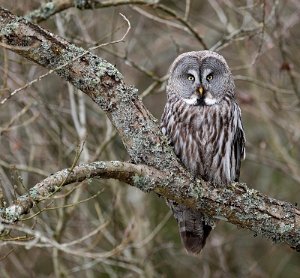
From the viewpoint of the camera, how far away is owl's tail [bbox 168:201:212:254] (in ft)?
16.7

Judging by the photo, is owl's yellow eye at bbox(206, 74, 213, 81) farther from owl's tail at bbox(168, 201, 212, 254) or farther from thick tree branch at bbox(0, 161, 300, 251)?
thick tree branch at bbox(0, 161, 300, 251)

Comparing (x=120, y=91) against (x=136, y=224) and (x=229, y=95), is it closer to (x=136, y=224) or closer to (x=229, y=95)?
(x=229, y=95)

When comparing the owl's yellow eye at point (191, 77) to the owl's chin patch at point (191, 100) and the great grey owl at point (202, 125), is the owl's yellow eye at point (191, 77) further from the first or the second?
the owl's chin patch at point (191, 100)

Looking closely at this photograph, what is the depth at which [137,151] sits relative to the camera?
12.8ft

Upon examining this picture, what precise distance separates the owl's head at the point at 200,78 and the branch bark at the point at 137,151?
859 millimetres

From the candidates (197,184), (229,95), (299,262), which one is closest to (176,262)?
(299,262)

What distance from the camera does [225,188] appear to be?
14.0ft

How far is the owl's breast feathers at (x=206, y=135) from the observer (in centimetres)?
469

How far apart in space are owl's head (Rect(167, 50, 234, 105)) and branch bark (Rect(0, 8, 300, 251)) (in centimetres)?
86

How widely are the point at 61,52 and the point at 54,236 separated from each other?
2.32 metres

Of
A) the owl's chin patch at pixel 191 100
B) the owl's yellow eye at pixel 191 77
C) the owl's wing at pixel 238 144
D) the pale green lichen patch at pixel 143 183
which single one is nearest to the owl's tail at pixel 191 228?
the owl's wing at pixel 238 144

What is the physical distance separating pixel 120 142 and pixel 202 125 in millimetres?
2453

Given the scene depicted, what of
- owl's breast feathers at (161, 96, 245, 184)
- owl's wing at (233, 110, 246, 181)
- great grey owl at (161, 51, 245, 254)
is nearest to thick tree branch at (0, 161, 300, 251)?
great grey owl at (161, 51, 245, 254)

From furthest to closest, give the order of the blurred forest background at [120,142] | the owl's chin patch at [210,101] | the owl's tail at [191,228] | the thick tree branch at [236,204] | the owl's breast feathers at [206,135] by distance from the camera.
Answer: the blurred forest background at [120,142], the owl's tail at [191,228], the owl's chin patch at [210,101], the owl's breast feathers at [206,135], the thick tree branch at [236,204]
